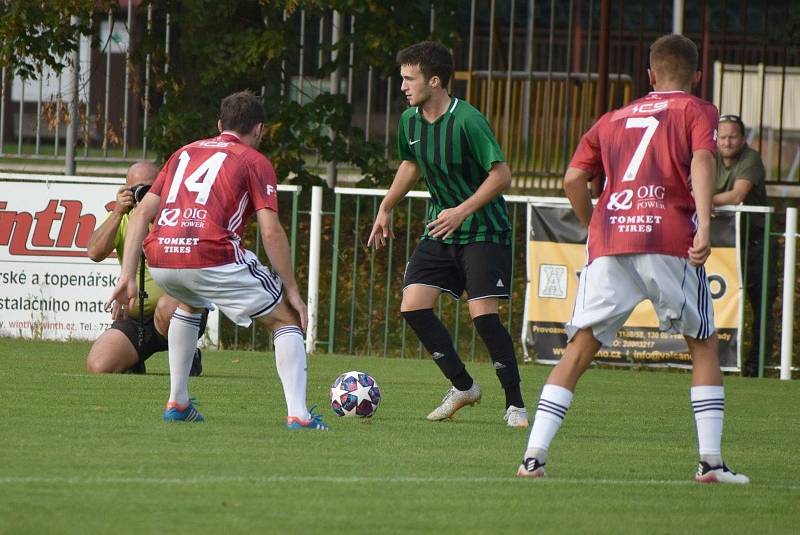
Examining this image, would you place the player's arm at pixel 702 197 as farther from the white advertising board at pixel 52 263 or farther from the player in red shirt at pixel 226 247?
the white advertising board at pixel 52 263

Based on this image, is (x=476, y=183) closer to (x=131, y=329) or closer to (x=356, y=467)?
(x=356, y=467)

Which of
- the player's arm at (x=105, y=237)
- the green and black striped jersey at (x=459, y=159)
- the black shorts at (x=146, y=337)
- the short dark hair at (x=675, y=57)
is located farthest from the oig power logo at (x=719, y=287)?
the short dark hair at (x=675, y=57)

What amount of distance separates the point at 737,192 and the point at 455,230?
4583mm

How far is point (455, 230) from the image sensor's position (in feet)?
27.0

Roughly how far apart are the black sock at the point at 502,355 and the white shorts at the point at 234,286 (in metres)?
1.43

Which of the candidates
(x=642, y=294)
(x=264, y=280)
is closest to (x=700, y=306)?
(x=642, y=294)

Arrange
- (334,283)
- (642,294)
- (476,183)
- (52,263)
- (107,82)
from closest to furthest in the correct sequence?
1. (642,294)
2. (476,183)
3. (52,263)
4. (334,283)
5. (107,82)

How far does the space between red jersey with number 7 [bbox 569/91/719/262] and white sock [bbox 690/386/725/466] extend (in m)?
0.59

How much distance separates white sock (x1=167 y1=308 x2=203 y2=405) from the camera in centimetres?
762

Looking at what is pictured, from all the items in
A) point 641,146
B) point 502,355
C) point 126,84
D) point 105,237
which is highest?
point 126,84

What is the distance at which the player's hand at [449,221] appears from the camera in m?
7.88

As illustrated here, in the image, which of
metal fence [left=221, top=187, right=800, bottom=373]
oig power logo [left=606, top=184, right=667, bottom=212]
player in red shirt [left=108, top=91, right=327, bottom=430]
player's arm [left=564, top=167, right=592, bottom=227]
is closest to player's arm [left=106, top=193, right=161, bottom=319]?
player in red shirt [left=108, top=91, right=327, bottom=430]

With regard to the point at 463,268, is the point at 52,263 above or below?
below

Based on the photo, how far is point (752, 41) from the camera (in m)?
22.7
